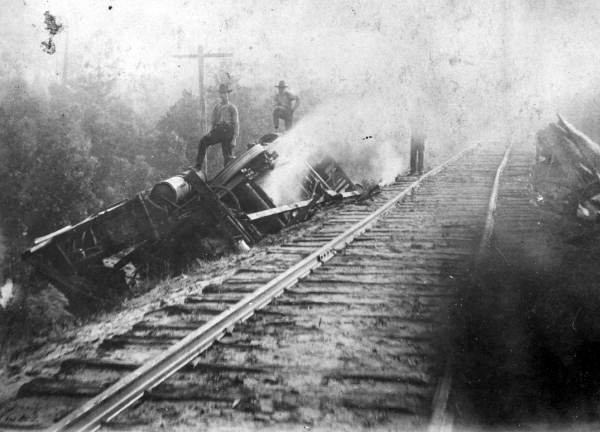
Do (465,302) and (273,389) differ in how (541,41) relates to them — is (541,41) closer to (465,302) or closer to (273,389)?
(465,302)

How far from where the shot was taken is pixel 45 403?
2912 millimetres

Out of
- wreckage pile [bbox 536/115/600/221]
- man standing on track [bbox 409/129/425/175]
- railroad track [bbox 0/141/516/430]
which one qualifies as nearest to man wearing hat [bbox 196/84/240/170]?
railroad track [bbox 0/141/516/430]

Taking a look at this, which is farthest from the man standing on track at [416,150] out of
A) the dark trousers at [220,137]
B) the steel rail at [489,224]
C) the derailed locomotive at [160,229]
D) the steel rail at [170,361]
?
the steel rail at [170,361]

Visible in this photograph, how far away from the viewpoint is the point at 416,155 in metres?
15.8

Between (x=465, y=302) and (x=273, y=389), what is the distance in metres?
2.14

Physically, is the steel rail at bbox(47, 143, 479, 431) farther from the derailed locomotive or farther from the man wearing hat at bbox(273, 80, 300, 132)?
the man wearing hat at bbox(273, 80, 300, 132)

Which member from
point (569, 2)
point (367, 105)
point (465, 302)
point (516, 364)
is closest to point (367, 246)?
point (465, 302)

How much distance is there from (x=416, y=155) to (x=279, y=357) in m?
13.4

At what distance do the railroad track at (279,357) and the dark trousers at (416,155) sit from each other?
9.59m

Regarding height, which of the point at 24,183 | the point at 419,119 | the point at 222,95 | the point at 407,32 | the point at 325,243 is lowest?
the point at 24,183

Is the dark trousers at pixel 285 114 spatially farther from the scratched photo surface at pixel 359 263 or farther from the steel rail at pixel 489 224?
the steel rail at pixel 489 224

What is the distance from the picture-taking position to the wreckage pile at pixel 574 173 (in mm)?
7367

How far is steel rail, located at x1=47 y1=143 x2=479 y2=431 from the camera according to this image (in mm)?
2588

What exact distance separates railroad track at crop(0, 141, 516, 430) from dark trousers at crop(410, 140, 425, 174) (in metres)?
9.59
